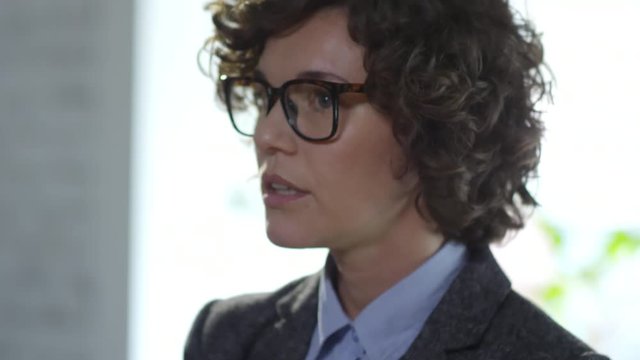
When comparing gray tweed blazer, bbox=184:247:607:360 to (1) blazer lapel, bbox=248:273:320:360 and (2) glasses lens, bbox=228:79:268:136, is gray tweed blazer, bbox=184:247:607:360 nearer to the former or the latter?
(1) blazer lapel, bbox=248:273:320:360

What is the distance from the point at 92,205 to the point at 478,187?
1323mm

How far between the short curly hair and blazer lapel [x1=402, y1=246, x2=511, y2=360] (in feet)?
0.24

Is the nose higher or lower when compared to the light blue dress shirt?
higher

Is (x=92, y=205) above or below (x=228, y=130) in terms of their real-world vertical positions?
below

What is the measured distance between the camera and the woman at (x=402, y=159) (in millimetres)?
1392

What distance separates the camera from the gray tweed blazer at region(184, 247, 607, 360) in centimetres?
136

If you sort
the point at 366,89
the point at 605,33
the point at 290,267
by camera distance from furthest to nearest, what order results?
the point at 290,267
the point at 605,33
the point at 366,89

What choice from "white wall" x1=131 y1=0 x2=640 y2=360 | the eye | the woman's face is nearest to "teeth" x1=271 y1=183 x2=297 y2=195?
the woman's face

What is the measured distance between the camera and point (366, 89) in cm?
139

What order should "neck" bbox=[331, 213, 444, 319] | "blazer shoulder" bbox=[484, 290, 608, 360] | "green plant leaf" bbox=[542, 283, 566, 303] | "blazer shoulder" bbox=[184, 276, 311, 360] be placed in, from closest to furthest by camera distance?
"blazer shoulder" bbox=[484, 290, 608, 360] → "neck" bbox=[331, 213, 444, 319] → "blazer shoulder" bbox=[184, 276, 311, 360] → "green plant leaf" bbox=[542, 283, 566, 303]

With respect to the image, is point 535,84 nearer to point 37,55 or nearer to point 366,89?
point 366,89

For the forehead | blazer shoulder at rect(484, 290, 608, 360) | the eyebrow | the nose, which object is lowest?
blazer shoulder at rect(484, 290, 608, 360)

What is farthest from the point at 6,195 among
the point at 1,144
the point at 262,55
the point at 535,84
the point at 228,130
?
the point at 535,84

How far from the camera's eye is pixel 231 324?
1.63 meters
